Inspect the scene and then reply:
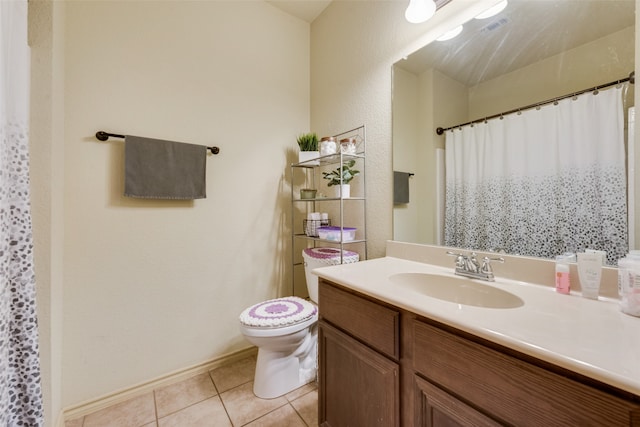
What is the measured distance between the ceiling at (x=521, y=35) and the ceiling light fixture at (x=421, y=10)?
0.13 m

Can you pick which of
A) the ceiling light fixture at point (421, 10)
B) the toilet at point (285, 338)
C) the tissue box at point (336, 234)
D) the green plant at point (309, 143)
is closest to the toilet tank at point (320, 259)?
the toilet at point (285, 338)

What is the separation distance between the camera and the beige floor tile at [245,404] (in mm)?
1289

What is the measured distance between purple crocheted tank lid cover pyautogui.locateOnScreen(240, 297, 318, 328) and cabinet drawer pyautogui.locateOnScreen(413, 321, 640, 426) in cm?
77

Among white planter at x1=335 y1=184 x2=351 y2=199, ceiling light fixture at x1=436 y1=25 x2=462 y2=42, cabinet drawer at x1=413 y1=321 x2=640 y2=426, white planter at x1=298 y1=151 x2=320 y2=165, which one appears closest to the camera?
cabinet drawer at x1=413 y1=321 x2=640 y2=426

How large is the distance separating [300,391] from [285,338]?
419 millimetres

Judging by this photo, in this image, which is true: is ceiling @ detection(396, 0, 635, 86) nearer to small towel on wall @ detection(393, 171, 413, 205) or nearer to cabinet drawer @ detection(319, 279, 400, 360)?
small towel on wall @ detection(393, 171, 413, 205)

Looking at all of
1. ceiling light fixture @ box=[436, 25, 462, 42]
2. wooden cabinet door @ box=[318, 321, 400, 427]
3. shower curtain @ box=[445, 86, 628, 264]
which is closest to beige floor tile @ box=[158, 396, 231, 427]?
wooden cabinet door @ box=[318, 321, 400, 427]

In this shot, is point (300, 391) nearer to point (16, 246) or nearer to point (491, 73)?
point (16, 246)

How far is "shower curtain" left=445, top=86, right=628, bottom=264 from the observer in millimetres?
821

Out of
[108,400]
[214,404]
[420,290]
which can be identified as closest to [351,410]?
[420,290]

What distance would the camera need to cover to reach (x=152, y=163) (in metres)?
1.42

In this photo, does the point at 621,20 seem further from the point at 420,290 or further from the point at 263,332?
the point at 263,332

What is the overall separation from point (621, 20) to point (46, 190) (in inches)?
85.0

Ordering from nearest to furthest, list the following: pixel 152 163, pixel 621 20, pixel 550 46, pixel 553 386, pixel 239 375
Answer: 1. pixel 553 386
2. pixel 621 20
3. pixel 550 46
4. pixel 152 163
5. pixel 239 375
